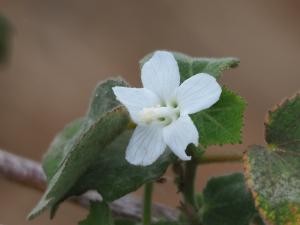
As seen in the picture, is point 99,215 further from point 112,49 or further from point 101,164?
point 112,49

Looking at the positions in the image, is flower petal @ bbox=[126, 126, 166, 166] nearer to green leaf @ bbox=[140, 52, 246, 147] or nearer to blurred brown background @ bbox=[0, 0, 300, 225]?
green leaf @ bbox=[140, 52, 246, 147]

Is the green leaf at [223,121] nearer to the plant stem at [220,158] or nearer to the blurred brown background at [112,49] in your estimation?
the plant stem at [220,158]

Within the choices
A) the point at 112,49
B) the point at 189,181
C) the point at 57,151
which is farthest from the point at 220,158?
the point at 112,49

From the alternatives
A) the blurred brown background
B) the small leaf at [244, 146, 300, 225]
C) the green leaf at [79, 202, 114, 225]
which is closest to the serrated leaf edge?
the small leaf at [244, 146, 300, 225]

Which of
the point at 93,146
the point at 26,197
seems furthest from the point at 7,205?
the point at 93,146

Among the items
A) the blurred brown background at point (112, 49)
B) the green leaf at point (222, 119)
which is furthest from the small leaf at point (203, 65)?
the blurred brown background at point (112, 49)
